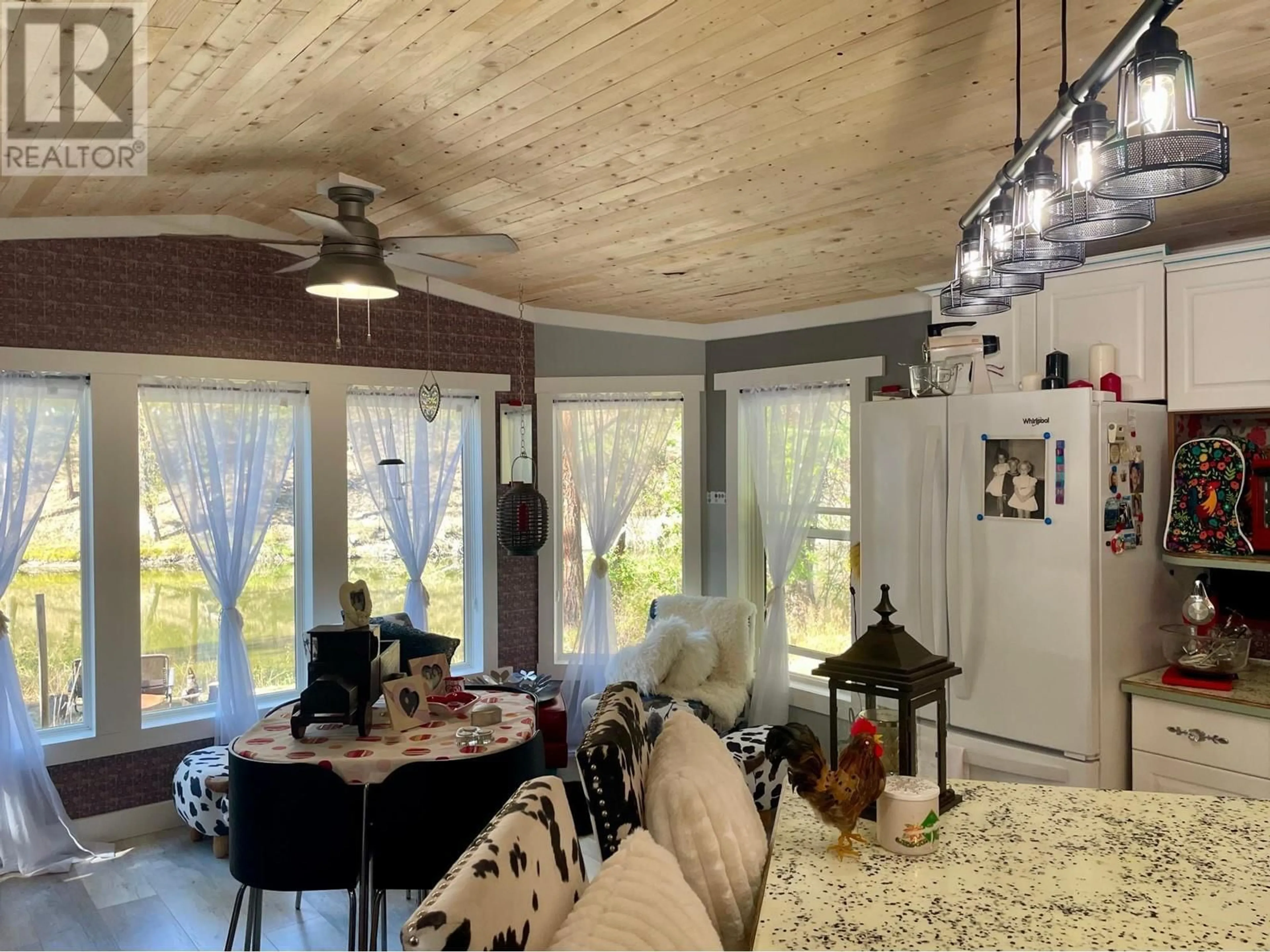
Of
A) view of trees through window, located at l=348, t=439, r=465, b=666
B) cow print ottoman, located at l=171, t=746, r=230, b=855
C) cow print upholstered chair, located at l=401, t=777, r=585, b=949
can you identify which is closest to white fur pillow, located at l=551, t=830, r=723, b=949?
cow print upholstered chair, located at l=401, t=777, r=585, b=949

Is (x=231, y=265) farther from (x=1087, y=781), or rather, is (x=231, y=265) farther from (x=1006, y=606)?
(x=1087, y=781)

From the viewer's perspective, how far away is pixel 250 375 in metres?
4.36

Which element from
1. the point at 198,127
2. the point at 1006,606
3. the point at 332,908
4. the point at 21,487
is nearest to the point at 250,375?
the point at 21,487

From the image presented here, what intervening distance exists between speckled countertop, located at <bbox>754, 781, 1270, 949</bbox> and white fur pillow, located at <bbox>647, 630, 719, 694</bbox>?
2840 millimetres

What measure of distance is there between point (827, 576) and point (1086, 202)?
3651mm

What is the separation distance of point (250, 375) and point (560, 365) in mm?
1664

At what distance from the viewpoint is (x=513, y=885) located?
1.22 m

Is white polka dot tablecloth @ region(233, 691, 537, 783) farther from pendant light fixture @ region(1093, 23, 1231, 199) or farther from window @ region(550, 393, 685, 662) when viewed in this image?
window @ region(550, 393, 685, 662)

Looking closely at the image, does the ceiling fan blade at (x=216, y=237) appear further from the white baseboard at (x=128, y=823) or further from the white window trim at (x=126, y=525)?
the white baseboard at (x=128, y=823)

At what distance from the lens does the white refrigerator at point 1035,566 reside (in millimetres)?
3004

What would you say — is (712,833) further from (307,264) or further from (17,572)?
(17,572)

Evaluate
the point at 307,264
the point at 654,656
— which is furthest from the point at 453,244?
the point at 654,656

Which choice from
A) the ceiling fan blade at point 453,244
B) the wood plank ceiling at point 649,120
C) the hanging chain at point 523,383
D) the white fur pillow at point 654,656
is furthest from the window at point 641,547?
the ceiling fan blade at point 453,244

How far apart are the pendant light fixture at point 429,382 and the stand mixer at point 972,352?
7.85 ft
